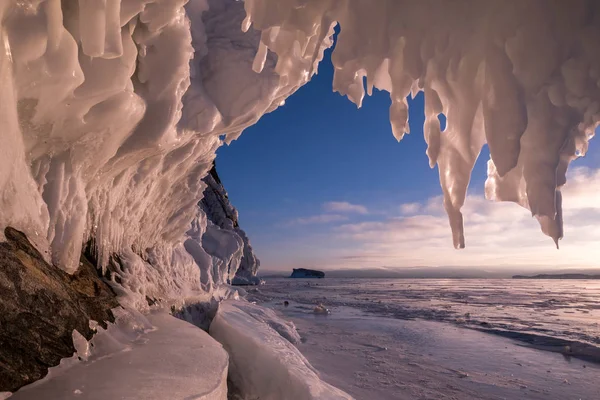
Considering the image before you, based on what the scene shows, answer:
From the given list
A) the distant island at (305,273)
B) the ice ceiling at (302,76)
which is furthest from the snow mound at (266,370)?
the distant island at (305,273)

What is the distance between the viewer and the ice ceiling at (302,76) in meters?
1.65

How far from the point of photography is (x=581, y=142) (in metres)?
1.70

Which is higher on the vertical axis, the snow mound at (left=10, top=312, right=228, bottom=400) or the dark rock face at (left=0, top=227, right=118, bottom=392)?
the dark rock face at (left=0, top=227, right=118, bottom=392)

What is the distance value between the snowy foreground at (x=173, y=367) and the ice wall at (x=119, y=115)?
880 millimetres

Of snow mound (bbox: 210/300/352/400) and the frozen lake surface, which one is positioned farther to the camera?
the frozen lake surface

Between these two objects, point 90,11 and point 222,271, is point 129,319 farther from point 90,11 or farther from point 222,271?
point 222,271

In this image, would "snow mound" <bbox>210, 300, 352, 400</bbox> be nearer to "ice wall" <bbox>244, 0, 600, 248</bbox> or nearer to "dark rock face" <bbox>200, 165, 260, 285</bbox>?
"ice wall" <bbox>244, 0, 600, 248</bbox>

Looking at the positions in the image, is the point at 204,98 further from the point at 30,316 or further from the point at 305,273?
the point at 305,273

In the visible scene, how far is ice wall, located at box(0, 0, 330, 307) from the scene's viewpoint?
2.51 metres

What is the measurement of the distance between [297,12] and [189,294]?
6172 mm

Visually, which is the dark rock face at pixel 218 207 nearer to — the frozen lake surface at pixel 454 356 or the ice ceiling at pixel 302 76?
the frozen lake surface at pixel 454 356

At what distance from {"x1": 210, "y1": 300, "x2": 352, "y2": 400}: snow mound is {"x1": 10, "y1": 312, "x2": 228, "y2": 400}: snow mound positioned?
781 millimetres

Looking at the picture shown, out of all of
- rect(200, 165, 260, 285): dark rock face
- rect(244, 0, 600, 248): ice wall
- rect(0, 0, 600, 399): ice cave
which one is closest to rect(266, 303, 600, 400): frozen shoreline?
rect(0, 0, 600, 399): ice cave

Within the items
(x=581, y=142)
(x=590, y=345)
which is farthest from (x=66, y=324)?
(x=590, y=345)
